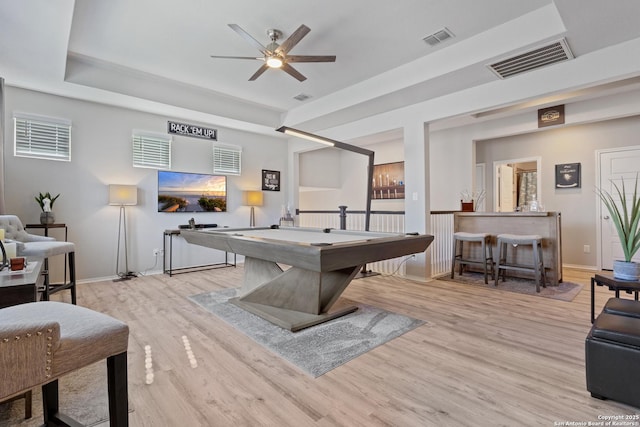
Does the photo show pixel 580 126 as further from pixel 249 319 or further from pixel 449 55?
pixel 249 319

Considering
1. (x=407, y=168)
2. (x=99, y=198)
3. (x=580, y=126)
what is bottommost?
(x=99, y=198)

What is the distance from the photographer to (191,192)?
5672 mm

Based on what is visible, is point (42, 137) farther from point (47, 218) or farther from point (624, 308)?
point (624, 308)

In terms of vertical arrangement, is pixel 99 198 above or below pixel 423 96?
below

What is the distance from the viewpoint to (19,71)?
369 cm

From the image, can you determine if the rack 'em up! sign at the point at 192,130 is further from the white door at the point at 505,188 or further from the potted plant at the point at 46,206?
the white door at the point at 505,188

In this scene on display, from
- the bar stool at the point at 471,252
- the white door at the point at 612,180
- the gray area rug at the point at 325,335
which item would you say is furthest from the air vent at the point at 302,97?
the white door at the point at 612,180

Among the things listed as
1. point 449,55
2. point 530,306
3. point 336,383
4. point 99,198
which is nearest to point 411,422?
point 336,383

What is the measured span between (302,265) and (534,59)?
3.41m

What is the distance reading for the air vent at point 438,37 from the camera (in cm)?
339

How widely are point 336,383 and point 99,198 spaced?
4.67 metres

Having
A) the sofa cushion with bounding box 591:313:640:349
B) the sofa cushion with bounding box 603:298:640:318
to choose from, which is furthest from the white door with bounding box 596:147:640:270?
the sofa cushion with bounding box 591:313:640:349

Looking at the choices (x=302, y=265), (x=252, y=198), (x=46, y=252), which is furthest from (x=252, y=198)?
(x=302, y=265)

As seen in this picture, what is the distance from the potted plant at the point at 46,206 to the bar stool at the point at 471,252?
5.69 m
